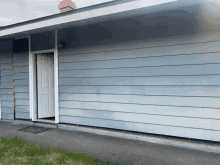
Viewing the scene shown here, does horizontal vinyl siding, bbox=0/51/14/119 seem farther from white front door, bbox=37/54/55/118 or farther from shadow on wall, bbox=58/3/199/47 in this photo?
shadow on wall, bbox=58/3/199/47

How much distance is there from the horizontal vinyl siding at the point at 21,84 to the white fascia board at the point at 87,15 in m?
0.94

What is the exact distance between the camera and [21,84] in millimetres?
4516

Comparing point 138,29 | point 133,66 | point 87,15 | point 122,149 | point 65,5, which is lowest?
point 122,149

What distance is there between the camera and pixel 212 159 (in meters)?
2.32

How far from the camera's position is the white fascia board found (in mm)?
2270

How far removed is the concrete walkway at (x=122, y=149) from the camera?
2289 millimetres

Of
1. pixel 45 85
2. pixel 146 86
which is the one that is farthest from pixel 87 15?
pixel 45 85

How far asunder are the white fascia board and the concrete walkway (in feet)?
7.74

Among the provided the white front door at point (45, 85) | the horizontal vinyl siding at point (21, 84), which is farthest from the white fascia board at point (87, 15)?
the white front door at point (45, 85)

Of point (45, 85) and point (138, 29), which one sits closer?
point (138, 29)

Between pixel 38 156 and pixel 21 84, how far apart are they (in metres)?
2.89

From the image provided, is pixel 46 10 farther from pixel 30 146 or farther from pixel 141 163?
pixel 141 163

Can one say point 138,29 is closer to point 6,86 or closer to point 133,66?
point 133,66

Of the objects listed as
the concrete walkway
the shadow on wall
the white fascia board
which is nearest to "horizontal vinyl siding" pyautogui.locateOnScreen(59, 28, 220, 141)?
the shadow on wall
